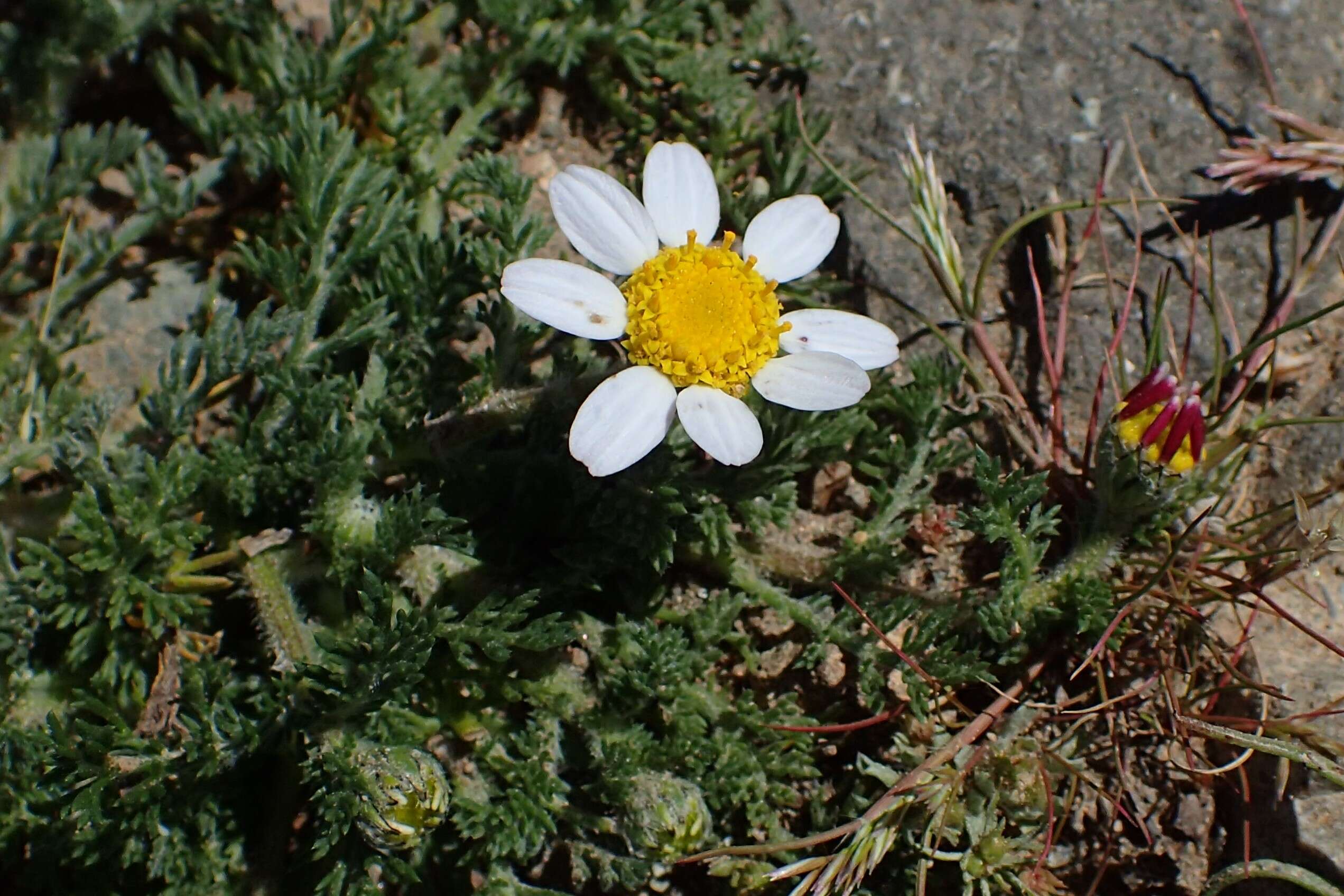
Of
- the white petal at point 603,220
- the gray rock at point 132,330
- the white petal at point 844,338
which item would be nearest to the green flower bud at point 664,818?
the white petal at point 844,338

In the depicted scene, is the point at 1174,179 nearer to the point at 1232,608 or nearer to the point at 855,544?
the point at 1232,608

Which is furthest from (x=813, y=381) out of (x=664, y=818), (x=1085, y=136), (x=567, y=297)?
(x=1085, y=136)

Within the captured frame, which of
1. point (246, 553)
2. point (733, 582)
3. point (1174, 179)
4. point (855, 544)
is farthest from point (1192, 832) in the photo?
point (246, 553)

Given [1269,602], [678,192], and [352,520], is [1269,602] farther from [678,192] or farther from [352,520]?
[352,520]

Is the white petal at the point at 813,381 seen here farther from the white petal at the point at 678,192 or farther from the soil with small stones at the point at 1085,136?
the soil with small stones at the point at 1085,136

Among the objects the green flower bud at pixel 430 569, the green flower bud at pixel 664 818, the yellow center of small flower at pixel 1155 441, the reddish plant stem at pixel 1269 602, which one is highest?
the yellow center of small flower at pixel 1155 441
